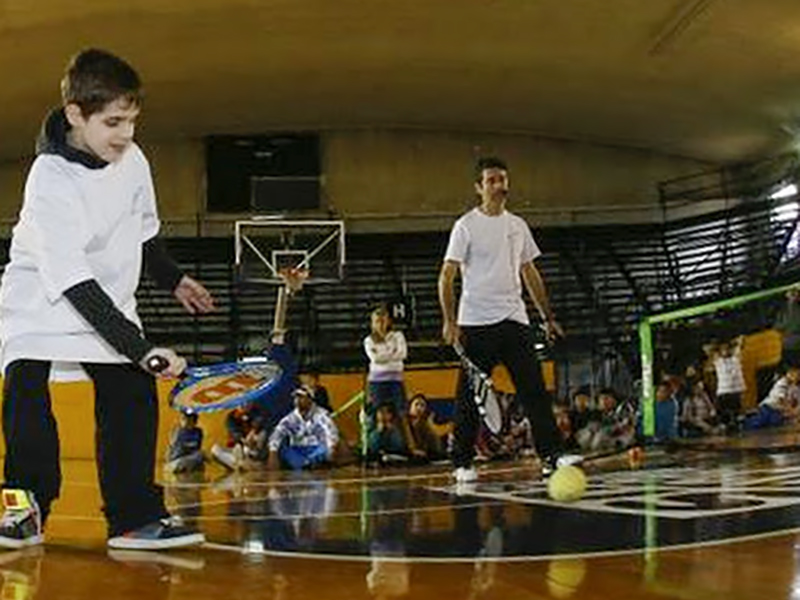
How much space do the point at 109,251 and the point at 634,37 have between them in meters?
14.7

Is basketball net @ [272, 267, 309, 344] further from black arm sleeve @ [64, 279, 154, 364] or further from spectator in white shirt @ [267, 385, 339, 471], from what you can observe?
black arm sleeve @ [64, 279, 154, 364]

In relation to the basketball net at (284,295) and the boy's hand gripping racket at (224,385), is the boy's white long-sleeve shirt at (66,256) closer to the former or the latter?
the boy's hand gripping racket at (224,385)

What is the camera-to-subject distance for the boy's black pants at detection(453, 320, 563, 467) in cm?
554

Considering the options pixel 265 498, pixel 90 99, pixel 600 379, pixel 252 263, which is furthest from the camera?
pixel 252 263

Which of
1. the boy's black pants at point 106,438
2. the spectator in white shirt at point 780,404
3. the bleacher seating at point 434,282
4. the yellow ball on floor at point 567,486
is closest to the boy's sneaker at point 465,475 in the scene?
the yellow ball on floor at point 567,486

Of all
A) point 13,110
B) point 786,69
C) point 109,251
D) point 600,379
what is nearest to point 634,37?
point 786,69

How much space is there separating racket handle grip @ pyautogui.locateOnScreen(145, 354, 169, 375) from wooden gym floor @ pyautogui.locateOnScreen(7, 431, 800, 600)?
0.50 meters

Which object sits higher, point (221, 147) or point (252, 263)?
point (221, 147)

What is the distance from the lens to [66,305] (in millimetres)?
3203

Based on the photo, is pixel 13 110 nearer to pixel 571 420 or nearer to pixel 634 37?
pixel 634 37

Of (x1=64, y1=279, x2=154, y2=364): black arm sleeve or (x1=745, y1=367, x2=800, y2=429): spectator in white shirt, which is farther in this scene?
(x1=745, y1=367, x2=800, y2=429): spectator in white shirt

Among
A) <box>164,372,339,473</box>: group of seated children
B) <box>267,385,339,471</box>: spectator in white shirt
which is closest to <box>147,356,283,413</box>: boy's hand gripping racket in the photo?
<box>164,372,339,473</box>: group of seated children

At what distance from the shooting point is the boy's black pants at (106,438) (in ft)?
10.7

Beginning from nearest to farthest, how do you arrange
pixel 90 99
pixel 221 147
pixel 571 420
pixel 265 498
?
pixel 90 99 < pixel 265 498 < pixel 571 420 < pixel 221 147
